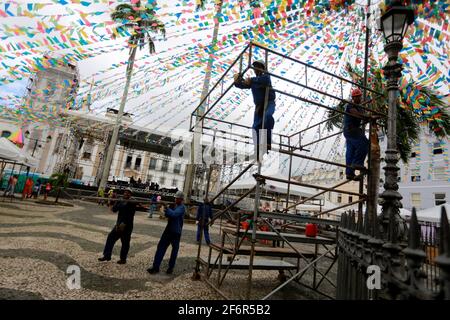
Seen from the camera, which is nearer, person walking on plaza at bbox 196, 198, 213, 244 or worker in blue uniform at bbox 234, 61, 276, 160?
worker in blue uniform at bbox 234, 61, 276, 160

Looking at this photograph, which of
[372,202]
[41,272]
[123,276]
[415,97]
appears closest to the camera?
[372,202]

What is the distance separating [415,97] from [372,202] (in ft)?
26.4

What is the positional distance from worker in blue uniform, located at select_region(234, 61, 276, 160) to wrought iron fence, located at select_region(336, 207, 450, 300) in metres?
1.98

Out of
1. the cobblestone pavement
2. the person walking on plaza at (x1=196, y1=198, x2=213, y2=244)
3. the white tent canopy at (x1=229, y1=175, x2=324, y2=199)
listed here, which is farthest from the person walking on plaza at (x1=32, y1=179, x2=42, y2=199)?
the person walking on plaza at (x1=196, y1=198, x2=213, y2=244)

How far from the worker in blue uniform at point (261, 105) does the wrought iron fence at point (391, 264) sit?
1.98 meters

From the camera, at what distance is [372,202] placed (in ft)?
14.4

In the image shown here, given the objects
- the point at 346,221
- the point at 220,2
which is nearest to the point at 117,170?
the point at 220,2

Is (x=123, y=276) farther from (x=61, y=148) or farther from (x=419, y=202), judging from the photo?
(x=419, y=202)

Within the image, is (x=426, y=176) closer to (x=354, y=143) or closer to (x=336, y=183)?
(x=336, y=183)

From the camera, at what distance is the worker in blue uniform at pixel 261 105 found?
14.1ft

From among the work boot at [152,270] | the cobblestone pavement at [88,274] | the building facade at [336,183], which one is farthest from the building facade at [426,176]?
the work boot at [152,270]

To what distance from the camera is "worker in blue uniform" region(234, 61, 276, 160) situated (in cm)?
430

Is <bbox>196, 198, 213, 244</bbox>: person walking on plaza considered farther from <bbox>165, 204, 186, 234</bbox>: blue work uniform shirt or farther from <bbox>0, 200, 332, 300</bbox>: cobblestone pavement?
<bbox>0, 200, 332, 300</bbox>: cobblestone pavement

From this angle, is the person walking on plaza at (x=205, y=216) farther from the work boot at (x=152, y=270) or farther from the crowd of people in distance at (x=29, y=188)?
the crowd of people in distance at (x=29, y=188)
